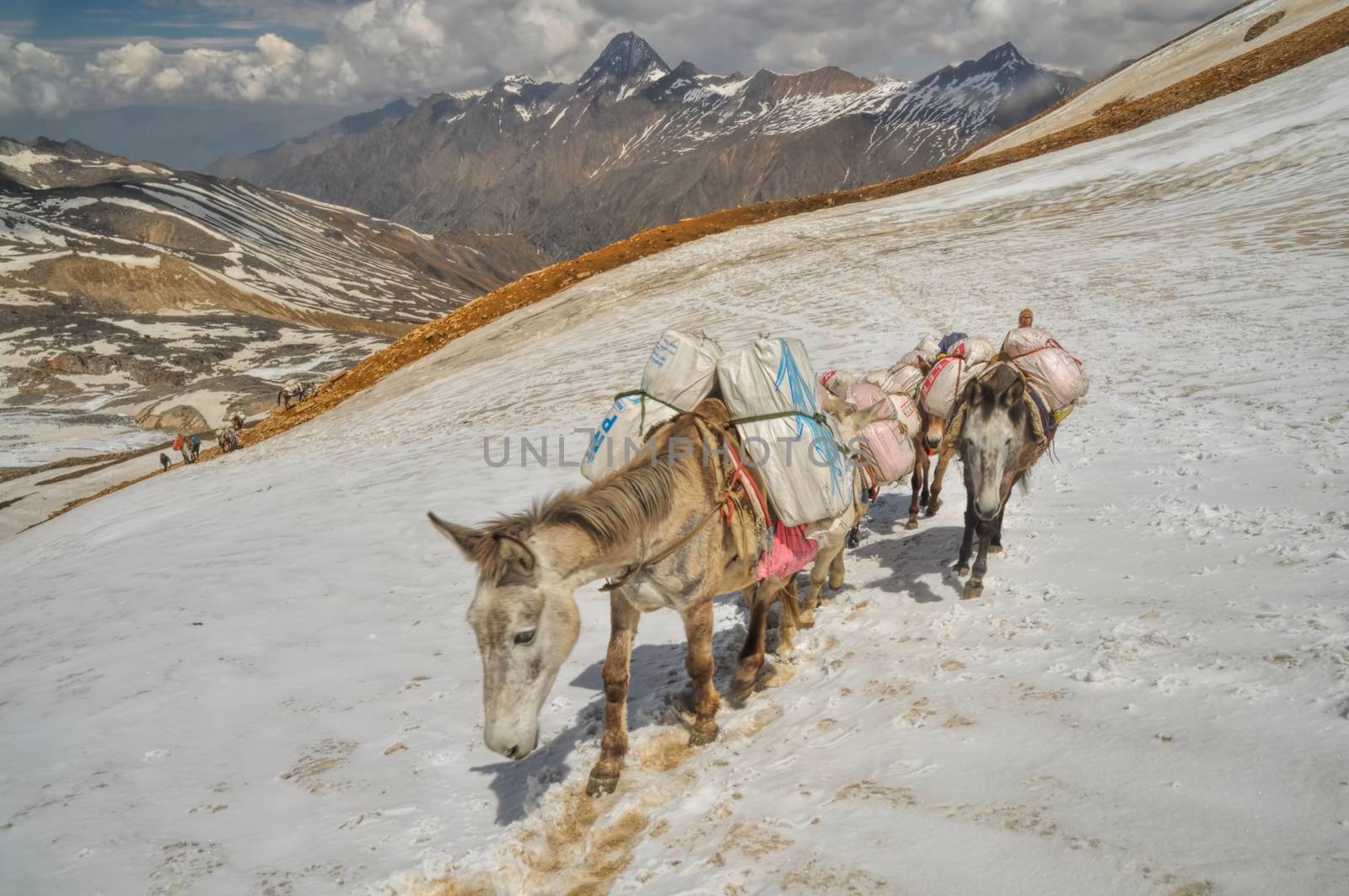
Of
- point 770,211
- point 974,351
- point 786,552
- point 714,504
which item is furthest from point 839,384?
point 770,211

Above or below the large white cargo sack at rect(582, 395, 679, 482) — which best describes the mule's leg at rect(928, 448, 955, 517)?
below

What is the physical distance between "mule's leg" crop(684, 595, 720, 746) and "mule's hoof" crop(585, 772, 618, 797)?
0.77m

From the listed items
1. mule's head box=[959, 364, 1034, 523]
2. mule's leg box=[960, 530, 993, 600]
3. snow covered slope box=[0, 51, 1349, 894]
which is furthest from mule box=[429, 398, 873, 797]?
mule's head box=[959, 364, 1034, 523]

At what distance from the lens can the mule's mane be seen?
4.09 meters

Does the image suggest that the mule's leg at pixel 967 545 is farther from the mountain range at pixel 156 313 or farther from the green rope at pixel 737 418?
the mountain range at pixel 156 313

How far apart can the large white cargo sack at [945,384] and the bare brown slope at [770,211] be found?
2674 cm

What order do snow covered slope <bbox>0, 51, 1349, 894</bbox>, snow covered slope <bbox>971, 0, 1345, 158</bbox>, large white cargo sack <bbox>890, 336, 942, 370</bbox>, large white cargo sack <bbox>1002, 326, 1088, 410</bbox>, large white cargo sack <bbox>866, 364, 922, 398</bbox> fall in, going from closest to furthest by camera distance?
1. snow covered slope <bbox>0, 51, 1349, 894</bbox>
2. large white cargo sack <bbox>1002, 326, 1088, 410</bbox>
3. large white cargo sack <bbox>866, 364, 922, 398</bbox>
4. large white cargo sack <bbox>890, 336, 942, 370</bbox>
5. snow covered slope <bbox>971, 0, 1345, 158</bbox>

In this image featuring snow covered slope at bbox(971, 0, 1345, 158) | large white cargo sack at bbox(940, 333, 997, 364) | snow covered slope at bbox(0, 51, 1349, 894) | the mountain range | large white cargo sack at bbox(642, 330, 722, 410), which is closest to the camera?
snow covered slope at bbox(0, 51, 1349, 894)

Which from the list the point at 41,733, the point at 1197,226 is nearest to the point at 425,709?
the point at 41,733

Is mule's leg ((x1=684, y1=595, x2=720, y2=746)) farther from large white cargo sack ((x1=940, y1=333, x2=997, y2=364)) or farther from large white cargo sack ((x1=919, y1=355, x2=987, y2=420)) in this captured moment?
large white cargo sack ((x1=940, y1=333, x2=997, y2=364))

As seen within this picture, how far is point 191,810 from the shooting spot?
546cm

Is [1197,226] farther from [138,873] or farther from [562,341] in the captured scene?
[138,873]

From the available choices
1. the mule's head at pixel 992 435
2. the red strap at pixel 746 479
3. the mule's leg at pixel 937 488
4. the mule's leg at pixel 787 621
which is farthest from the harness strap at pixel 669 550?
the mule's leg at pixel 937 488

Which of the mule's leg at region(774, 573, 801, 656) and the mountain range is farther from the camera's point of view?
the mountain range
